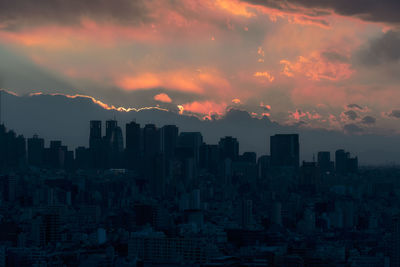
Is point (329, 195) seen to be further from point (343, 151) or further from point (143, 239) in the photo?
point (143, 239)

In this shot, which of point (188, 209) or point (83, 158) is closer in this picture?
point (188, 209)

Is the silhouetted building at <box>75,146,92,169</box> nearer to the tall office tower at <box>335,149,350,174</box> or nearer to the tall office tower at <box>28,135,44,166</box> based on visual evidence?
the tall office tower at <box>28,135,44,166</box>

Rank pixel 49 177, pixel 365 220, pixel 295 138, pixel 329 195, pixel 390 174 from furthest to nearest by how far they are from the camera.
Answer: pixel 295 138, pixel 390 174, pixel 49 177, pixel 329 195, pixel 365 220

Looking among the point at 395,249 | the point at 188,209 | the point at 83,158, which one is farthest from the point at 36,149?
the point at 395,249

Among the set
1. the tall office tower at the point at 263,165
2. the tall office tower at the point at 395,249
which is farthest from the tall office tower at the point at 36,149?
the tall office tower at the point at 395,249

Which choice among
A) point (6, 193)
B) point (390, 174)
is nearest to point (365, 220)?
point (6, 193)

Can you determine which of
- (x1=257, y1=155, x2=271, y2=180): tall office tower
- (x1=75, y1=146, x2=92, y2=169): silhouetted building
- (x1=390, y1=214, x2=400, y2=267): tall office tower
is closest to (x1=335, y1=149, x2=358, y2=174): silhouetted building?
(x1=257, y1=155, x2=271, y2=180): tall office tower

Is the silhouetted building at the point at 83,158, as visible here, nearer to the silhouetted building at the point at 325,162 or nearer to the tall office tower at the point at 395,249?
the silhouetted building at the point at 325,162

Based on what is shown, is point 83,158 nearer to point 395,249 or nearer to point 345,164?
point 345,164

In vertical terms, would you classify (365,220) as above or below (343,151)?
below
